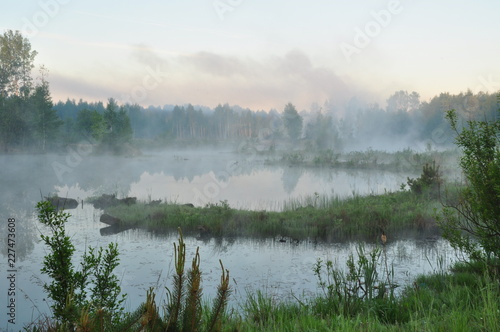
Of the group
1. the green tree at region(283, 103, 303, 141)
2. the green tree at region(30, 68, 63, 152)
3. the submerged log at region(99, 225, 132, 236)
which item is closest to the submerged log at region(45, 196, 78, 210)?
the submerged log at region(99, 225, 132, 236)

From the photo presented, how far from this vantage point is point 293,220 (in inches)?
562

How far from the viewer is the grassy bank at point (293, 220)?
13375mm

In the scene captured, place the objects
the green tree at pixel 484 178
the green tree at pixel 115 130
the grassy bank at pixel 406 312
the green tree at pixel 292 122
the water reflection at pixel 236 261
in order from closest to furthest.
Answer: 1. the grassy bank at pixel 406 312
2. the green tree at pixel 484 178
3. the water reflection at pixel 236 261
4. the green tree at pixel 115 130
5. the green tree at pixel 292 122

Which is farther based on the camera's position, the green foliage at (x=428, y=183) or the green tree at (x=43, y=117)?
the green tree at (x=43, y=117)

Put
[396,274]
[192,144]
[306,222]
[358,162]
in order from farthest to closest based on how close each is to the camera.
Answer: [192,144], [358,162], [306,222], [396,274]

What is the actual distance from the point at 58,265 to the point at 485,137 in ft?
21.8

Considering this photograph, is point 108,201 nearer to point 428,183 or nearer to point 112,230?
point 112,230

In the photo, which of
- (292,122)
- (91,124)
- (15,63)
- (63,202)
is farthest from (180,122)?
(63,202)

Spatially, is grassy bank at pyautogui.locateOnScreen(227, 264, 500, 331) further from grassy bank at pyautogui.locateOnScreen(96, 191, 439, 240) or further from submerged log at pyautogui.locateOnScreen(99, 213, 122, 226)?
submerged log at pyautogui.locateOnScreen(99, 213, 122, 226)

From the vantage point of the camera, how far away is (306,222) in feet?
46.3

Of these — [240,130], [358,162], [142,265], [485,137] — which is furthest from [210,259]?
[240,130]

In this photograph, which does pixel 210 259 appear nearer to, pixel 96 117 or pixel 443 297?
pixel 443 297

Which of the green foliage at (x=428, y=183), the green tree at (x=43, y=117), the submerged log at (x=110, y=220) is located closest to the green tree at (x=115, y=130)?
the green tree at (x=43, y=117)

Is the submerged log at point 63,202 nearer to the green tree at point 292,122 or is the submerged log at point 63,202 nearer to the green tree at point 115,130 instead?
the green tree at point 115,130
